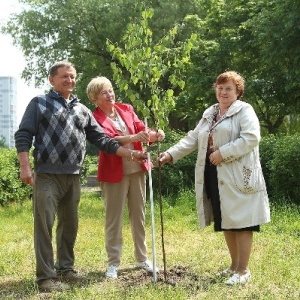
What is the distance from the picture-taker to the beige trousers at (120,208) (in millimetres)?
5164

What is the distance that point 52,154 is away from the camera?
4645 millimetres

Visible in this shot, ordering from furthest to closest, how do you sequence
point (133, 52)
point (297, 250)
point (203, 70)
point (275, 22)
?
point (203, 70)
point (275, 22)
point (297, 250)
point (133, 52)

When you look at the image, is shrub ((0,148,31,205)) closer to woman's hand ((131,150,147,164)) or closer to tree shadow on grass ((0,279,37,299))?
tree shadow on grass ((0,279,37,299))

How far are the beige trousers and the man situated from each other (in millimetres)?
350

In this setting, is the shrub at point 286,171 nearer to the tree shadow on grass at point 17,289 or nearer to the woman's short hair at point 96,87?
the woman's short hair at point 96,87

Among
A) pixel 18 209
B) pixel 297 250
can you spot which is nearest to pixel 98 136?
pixel 297 250

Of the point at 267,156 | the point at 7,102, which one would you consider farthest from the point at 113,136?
the point at 7,102

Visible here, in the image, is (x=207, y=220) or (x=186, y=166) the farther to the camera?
(x=186, y=166)

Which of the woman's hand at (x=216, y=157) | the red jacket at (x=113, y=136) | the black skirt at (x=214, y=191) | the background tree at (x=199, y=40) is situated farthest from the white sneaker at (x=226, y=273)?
the background tree at (x=199, y=40)

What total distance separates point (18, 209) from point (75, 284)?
6.00 metres

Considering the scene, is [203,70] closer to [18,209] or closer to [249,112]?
[18,209]

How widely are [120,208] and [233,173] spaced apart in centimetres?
122

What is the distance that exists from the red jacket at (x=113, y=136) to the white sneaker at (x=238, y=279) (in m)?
1.33

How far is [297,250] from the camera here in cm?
615
